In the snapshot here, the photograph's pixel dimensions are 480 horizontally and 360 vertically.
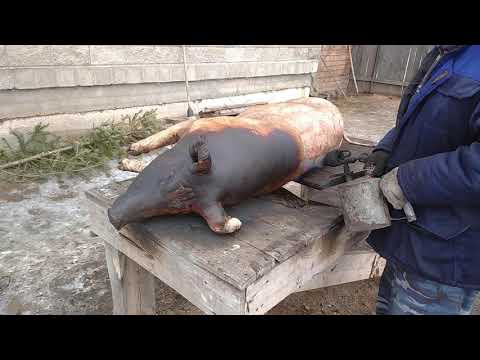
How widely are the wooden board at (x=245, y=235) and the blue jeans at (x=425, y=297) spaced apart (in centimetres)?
38

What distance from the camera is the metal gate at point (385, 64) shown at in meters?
9.09

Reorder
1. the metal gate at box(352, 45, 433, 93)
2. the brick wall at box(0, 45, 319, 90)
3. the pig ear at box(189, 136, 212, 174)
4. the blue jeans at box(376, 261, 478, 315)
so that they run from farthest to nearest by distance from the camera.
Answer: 1. the metal gate at box(352, 45, 433, 93)
2. the brick wall at box(0, 45, 319, 90)
3. the blue jeans at box(376, 261, 478, 315)
4. the pig ear at box(189, 136, 212, 174)

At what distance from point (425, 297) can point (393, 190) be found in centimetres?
48

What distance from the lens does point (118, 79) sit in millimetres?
4508

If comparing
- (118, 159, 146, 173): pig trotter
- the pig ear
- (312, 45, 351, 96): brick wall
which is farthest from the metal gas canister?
(312, 45, 351, 96): brick wall

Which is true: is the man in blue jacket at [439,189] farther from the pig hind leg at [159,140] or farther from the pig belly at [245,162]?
the pig hind leg at [159,140]

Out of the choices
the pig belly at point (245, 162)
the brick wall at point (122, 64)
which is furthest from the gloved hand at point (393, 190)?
the brick wall at point (122, 64)

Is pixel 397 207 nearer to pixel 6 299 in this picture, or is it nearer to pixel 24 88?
pixel 6 299

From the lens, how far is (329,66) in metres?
8.55

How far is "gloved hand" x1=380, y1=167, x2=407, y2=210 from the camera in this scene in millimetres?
1375

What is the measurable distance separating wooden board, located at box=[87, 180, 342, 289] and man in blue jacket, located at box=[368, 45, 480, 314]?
322 millimetres

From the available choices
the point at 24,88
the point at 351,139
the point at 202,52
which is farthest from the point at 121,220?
the point at 202,52

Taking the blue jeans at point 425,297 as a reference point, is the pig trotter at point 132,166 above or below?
above

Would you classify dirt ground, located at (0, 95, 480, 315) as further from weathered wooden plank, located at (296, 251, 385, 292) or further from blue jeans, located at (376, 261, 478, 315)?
blue jeans, located at (376, 261, 478, 315)
